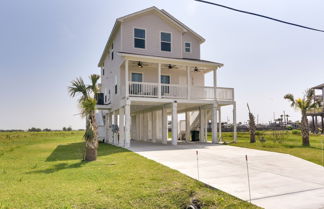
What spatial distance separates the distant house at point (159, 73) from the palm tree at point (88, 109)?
445cm

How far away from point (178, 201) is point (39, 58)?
23.0m

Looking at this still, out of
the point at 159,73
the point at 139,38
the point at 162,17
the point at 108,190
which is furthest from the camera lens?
the point at 162,17

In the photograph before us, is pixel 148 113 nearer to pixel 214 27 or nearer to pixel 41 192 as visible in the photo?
pixel 214 27

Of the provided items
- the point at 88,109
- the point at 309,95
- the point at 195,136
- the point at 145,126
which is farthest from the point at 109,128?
the point at 309,95

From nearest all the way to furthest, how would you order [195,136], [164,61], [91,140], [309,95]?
[91,140]
[164,61]
[309,95]
[195,136]

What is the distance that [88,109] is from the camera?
1133cm

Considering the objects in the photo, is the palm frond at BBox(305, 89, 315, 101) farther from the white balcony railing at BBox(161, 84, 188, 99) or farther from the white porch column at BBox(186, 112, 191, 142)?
the white porch column at BBox(186, 112, 191, 142)

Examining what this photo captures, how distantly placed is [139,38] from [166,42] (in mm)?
2300

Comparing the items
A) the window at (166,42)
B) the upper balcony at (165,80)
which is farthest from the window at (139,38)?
the window at (166,42)

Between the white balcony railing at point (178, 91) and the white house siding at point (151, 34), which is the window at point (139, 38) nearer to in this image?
the white house siding at point (151, 34)

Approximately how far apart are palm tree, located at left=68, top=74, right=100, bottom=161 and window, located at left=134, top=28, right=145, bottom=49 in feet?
26.8

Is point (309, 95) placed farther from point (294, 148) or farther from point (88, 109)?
point (88, 109)

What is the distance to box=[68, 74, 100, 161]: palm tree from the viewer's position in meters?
11.0

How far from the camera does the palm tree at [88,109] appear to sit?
11.0m
